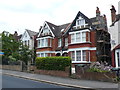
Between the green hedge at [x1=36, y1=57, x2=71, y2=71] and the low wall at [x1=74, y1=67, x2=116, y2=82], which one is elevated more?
the green hedge at [x1=36, y1=57, x2=71, y2=71]

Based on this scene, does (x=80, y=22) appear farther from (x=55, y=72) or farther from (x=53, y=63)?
(x=55, y=72)

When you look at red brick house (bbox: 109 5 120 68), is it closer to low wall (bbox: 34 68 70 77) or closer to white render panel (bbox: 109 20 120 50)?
white render panel (bbox: 109 20 120 50)

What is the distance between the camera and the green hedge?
17.1m

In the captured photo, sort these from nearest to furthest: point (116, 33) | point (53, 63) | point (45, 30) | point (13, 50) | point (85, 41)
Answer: point (53, 63)
point (116, 33)
point (85, 41)
point (13, 50)
point (45, 30)

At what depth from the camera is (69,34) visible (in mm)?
25250

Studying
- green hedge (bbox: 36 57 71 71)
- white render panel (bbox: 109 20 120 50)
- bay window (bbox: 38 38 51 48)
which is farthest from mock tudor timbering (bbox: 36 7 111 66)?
green hedge (bbox: 36 57 71 71)

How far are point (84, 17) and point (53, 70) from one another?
423 inches

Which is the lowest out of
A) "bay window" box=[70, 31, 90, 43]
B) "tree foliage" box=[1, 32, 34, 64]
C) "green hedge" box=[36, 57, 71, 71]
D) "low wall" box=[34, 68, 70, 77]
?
"low wall" box=[34, 68, 70, 77]

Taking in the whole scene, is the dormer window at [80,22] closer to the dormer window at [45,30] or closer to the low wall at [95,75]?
the dormer window at [45,30]

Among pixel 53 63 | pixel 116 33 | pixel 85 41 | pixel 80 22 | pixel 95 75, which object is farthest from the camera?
pixel 80 22

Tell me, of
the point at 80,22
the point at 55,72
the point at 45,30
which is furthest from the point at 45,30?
the point at 55,72

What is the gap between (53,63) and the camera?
18.2 metres

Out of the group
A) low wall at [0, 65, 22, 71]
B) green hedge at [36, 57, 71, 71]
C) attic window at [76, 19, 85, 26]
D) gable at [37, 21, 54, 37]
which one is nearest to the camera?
green hedge at [36, 57, 71, 71]

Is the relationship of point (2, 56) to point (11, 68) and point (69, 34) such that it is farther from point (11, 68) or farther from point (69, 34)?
point (69, 34)
